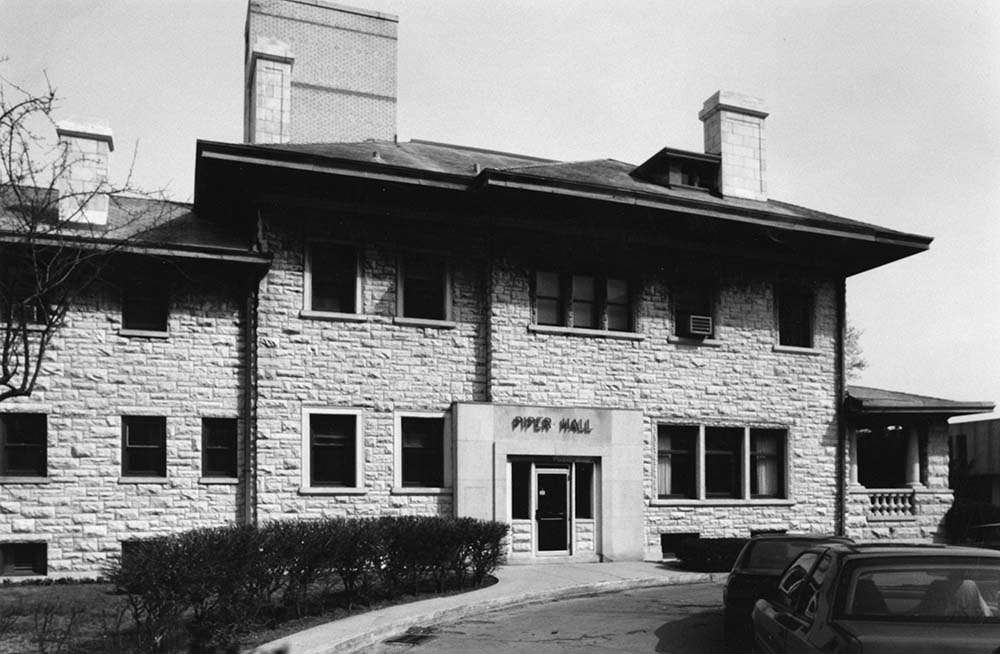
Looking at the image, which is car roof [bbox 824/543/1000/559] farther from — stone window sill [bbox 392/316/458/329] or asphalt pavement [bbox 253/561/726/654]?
stone window sill [bbox 392/316/458/329]

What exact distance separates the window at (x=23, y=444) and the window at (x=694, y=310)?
13797 millimetres

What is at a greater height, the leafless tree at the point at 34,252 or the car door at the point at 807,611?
the leafless tree at the point at 34,252

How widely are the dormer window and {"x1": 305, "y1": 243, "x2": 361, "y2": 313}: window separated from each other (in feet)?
28.6

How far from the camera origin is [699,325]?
24125 mm

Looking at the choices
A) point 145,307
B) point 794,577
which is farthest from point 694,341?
point 794,577

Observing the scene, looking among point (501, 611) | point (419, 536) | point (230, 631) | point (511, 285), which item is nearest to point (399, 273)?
point (511, 285)

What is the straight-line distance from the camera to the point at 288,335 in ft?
67.5

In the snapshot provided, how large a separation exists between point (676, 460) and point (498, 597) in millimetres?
8919

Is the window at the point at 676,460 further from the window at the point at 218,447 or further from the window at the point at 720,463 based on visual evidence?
the window at the point at 218,447

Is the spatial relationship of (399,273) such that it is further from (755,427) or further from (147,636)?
(147,636)

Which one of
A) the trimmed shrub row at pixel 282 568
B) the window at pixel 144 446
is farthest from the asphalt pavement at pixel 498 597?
the window at pixel 144 446

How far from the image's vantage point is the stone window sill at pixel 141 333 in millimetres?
19844

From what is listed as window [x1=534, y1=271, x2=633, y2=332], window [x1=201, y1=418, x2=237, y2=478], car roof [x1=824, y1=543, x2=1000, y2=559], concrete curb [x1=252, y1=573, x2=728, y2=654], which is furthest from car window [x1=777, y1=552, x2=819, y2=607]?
window [x1=534, y1=271, x2=633, y2=332]

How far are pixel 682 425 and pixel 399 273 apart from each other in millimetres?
7608
